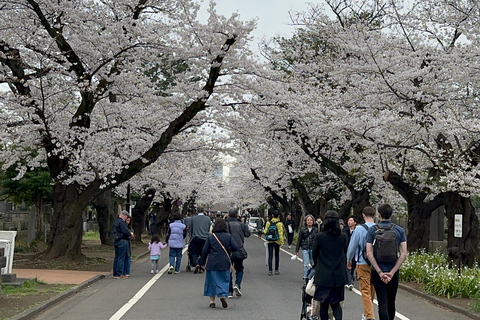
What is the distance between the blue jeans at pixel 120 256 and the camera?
16750 mm

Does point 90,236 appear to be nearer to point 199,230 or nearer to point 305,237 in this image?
point 199,230

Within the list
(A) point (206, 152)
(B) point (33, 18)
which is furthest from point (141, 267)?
(B) point (33, 18)

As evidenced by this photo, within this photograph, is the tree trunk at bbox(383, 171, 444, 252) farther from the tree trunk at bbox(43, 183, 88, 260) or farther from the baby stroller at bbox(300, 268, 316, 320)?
the baby stroller at bbox(300, 268, 316, 320)

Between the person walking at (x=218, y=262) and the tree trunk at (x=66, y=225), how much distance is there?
9.19 metres

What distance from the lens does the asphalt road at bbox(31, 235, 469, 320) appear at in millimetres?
10555

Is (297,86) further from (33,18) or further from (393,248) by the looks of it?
(393,248)

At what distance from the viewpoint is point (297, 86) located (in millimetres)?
24000

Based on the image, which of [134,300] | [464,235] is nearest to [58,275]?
[134,300]

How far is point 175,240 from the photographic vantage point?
59.2 feet

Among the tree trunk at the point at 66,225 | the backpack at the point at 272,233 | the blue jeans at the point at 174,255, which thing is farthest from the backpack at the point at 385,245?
the tree trunk at the point at 66,225

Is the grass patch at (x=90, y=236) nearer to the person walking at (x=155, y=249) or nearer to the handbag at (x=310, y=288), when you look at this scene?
the person walking at (x=155, y=249)

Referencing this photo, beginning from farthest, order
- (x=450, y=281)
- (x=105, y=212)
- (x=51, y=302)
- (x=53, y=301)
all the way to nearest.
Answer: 1. (x=105, y=212)
2. (x=450, y=281)
3. (x=53, y=301)
4. (x=51, y=302)

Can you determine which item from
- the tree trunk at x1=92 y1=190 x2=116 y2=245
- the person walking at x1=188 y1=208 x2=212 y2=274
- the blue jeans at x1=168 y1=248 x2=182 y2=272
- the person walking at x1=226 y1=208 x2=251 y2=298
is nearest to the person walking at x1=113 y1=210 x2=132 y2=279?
the blue jeans at x1=168 y1=248 x2=182 y2=272

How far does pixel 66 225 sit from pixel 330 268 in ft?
42.6
